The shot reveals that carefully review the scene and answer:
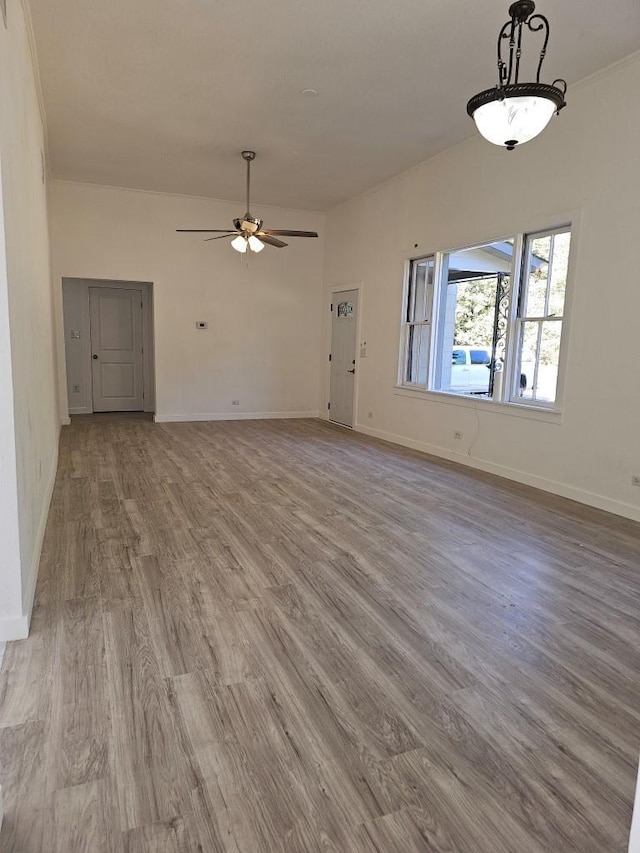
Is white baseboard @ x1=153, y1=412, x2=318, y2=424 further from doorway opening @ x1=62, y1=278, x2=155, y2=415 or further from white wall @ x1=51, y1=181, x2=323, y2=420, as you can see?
doorway opening @ x1=62, y1=278, x2=155, y2=415

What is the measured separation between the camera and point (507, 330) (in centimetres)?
525

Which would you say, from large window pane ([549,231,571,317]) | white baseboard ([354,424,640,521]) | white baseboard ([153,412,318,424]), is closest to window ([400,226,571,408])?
large window pane ([549,231,571,317])

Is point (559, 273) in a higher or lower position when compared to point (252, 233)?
lower

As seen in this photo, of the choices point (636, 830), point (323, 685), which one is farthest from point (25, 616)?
point (636, 830)

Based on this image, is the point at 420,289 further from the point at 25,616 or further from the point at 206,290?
the point at 25,616

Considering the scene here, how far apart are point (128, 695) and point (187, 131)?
17.6 feet

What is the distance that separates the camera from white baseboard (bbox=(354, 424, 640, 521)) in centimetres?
418

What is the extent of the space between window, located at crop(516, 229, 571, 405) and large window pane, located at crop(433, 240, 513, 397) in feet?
0.82

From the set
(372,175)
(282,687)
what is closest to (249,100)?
(372,175)

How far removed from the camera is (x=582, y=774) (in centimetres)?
161

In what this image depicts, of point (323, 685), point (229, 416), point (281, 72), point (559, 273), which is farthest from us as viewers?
point (229, 416)

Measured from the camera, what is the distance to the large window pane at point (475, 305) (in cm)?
552

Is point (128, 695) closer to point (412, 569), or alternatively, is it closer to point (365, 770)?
point (365, 770)

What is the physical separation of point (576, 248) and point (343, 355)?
4.34 metres
